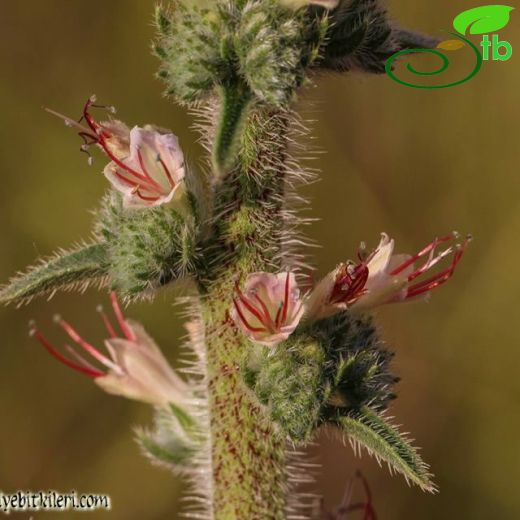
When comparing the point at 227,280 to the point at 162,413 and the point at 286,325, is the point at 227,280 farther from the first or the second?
the point at 162,413

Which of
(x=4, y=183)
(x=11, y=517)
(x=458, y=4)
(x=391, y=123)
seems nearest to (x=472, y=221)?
(x=391, y=123)

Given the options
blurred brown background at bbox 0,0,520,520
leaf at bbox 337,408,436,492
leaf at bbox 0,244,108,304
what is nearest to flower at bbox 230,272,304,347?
leaf at bbox 337,408,436,492

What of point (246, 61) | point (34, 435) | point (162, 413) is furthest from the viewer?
point (34, 435)

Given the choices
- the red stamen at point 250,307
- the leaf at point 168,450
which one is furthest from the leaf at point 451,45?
the leaf at point 168,450

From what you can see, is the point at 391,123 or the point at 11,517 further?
the point at 391,123

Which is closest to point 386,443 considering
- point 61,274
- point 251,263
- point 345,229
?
point 251,263

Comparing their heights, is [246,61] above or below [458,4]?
below

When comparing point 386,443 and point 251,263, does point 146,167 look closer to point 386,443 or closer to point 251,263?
point 251,263
